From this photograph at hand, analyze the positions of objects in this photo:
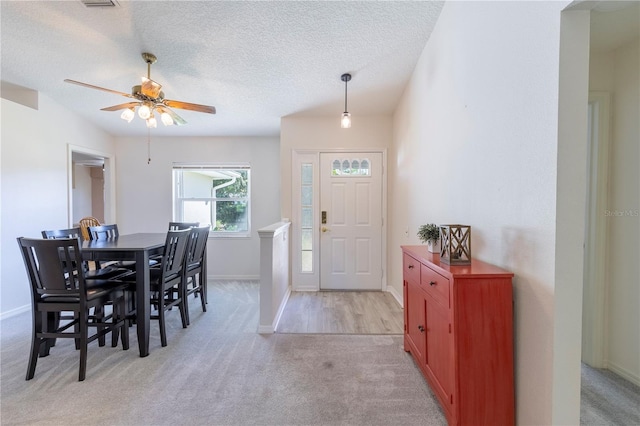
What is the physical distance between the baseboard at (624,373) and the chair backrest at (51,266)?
3.72 m

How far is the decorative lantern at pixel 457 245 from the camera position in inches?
59.4

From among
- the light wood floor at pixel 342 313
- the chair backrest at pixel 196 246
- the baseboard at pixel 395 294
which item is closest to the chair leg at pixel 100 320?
the chair backrest at pixel 196 246

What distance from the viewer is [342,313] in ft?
9.78

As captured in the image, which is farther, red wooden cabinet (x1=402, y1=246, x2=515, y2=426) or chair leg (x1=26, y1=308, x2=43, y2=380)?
chair leg (x1=26, y1=308, x2=43, y2=380)

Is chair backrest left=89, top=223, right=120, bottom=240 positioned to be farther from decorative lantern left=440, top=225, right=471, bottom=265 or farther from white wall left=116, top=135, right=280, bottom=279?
decorative lantern left=440, top=225, right=471, bottom=265

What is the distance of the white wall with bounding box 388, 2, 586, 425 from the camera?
1.15 m

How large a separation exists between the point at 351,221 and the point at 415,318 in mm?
2022

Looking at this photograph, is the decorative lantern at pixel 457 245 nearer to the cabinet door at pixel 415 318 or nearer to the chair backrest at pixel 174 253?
the cabinet door at pixel 415 318

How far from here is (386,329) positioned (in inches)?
102

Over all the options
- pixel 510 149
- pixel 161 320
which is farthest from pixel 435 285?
pixel 161 320

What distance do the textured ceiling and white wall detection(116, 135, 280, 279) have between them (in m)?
0.96

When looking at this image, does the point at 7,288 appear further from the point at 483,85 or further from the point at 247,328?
the point at 483,85

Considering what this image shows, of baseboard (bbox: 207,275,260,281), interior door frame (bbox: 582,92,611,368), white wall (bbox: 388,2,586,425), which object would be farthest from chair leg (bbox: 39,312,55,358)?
interior door frame (bbox: 582,92,611,368)

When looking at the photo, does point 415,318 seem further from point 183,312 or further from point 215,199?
point 215,199
